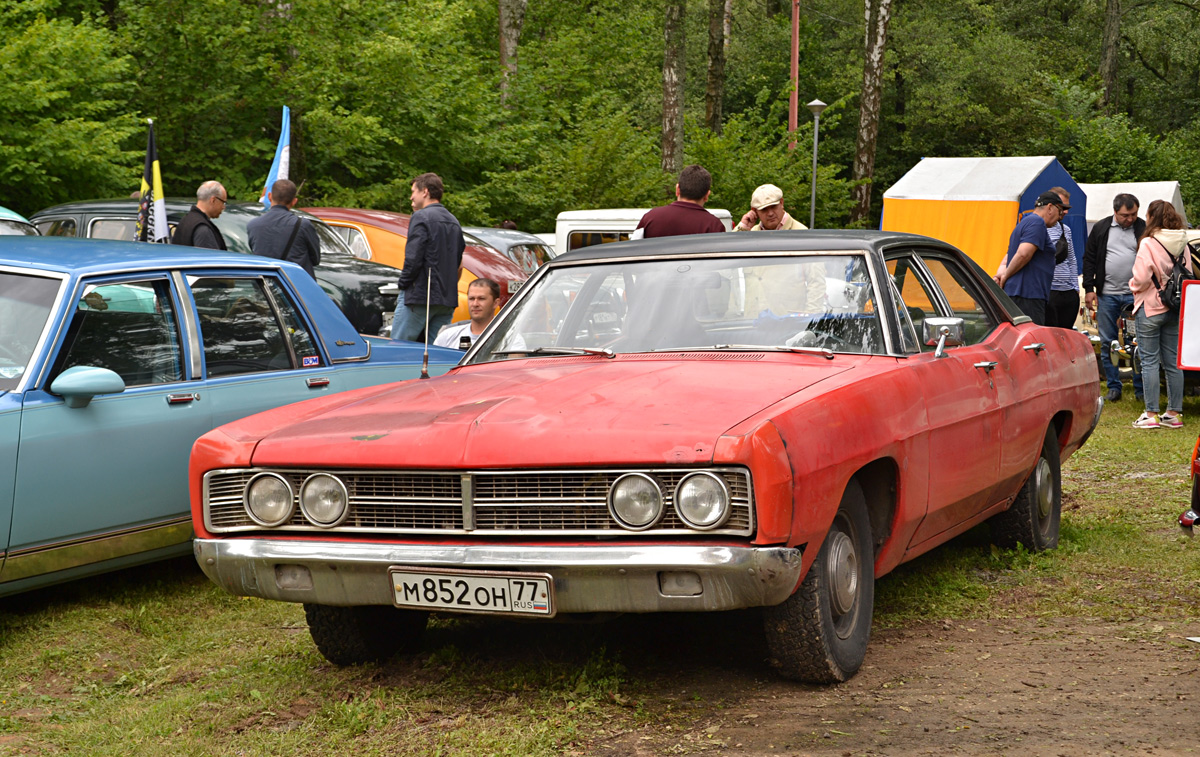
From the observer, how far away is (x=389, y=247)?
44.3ft

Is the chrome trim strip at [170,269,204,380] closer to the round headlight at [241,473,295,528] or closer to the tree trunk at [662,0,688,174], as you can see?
the round headlight at [241,473,295,528]

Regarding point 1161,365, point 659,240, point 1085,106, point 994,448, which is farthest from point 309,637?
point 1085,106

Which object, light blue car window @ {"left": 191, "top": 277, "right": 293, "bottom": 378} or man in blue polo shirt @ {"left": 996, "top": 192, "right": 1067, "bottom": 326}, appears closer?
light blue car window @ {"left": 191, "top": 277, "right": 293, "bottom": 378}

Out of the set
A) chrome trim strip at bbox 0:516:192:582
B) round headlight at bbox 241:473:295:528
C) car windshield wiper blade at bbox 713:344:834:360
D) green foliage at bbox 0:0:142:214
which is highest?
green foliage at bbox 0:0:142:214

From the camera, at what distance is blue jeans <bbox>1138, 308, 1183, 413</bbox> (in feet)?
36.4

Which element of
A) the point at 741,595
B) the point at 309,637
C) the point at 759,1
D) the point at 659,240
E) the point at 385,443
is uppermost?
the point at 759,1

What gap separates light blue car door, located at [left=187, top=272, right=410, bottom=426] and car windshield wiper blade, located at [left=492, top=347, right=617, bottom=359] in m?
1.33

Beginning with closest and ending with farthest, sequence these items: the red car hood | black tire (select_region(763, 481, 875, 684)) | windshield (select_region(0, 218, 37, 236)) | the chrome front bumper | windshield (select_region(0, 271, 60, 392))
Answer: the chrome front bumper < the red car hood < black tire (select_region(763, 481, 875, 684)) < windshield (select_region(0, 271, 60, 392)) < windshield (select_region(0, 218, 37, 236))

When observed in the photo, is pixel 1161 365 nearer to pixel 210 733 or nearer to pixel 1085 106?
pixel 210 733

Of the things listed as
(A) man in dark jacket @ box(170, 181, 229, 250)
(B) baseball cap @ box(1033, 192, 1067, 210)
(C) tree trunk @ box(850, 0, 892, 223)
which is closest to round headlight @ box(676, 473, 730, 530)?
(A) man in dark jacket @ box(170, 181, 229, 250)

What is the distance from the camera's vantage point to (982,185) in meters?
21.9

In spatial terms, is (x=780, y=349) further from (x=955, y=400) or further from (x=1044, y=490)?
(x=1044, y=490)

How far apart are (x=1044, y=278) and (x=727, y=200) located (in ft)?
57.4

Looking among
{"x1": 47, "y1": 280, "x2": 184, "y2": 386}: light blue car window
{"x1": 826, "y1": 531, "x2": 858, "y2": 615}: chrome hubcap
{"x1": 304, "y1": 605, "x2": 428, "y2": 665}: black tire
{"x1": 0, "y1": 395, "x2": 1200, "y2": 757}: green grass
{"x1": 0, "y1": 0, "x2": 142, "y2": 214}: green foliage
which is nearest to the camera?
{"x1": 0, "y1": 395, "x2": 1200, "y2": 757}: green grass
